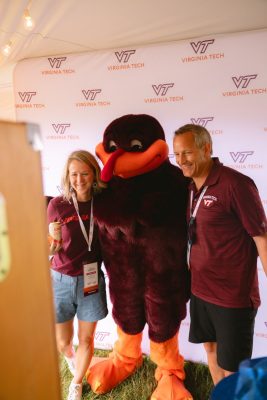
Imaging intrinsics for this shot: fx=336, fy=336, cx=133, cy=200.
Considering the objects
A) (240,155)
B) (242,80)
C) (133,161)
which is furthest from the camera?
(240,155)

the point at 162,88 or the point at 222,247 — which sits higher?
the point at 162,88

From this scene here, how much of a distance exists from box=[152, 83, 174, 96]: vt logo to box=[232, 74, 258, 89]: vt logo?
1.35 ft

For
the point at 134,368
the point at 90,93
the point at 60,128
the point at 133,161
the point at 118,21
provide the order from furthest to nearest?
1. the point at 60,128
2. the point at 90,93
3. the point at 134,368
4. the point at 118,21
5. the point at 133,161

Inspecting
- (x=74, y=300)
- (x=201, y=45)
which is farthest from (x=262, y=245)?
(x=201, y=45)

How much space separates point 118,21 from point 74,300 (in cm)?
165

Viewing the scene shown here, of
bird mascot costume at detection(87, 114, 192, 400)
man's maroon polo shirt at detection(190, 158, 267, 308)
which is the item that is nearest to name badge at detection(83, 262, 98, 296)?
bird mascot costume at detection(87, 114, 192, 400)

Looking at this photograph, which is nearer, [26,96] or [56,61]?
[56,61]

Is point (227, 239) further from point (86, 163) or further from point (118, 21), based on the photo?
point (118, 21)

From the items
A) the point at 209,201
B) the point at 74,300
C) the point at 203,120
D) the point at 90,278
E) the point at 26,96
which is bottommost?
the point at 74,300

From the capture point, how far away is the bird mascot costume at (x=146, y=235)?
177 centimetres

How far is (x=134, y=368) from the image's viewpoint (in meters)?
2.31

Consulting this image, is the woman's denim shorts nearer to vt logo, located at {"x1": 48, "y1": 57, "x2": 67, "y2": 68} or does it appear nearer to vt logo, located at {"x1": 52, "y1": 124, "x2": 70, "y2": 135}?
vt logo, located at {"x1": 52, "y1": 124, "x2": 70, "y2": 135}

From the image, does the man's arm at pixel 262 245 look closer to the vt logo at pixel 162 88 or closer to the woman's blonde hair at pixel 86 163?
the woman's blonde hair at pixel 86 163

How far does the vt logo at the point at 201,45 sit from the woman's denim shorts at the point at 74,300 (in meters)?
1.54
